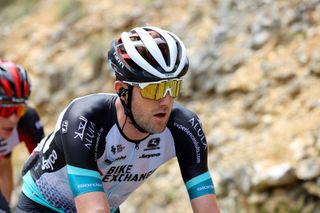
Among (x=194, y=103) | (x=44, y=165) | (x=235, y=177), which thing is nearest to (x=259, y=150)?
(x=235, y=177)

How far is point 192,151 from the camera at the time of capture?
172 inches

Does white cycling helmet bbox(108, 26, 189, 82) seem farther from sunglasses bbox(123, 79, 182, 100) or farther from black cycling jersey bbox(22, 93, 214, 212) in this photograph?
black cycling jersey bbox(22, 93, 214, 212)

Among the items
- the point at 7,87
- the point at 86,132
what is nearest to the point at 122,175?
the point at 86,132

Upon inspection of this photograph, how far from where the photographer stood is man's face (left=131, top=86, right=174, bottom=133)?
4.03 m

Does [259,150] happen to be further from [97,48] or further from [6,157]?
[97,48]

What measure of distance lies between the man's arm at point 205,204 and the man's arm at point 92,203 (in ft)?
2.04

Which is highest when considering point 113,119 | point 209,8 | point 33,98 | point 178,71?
point 178,71

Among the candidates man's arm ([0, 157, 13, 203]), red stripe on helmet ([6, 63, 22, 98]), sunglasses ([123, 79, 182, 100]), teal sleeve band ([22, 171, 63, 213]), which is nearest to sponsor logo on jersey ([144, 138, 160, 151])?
sunglasses ([123, 79, 182, 100])

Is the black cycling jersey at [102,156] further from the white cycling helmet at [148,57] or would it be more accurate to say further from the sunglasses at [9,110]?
the sunglasses at [9,110]

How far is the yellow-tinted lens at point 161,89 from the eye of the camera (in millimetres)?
4004

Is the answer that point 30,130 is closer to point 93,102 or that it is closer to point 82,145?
point 93,102

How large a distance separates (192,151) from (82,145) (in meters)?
0.71

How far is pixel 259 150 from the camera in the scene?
7891 mm

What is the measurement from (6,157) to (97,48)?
4863 mm
